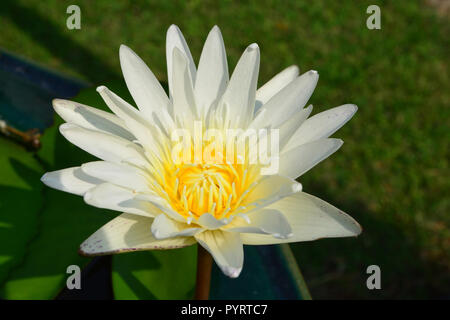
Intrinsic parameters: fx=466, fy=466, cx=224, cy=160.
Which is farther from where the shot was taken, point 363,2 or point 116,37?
point 363,2

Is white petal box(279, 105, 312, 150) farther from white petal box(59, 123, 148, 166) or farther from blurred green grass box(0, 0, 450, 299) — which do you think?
blurred green grass box(0, 0, 450, 299)

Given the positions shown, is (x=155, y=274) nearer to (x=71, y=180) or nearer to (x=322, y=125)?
(x=71, y=180)

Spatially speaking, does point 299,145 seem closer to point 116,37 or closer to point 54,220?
point 54,220

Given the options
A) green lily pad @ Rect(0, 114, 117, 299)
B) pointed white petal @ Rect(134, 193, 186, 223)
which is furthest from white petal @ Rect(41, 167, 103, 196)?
green lily pad @ Rect(0, 114, 117, 299)

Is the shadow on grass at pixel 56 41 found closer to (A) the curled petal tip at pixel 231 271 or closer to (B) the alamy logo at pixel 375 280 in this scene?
(B) the alamy logo at pixel 375 280

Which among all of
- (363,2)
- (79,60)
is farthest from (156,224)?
(363,2)

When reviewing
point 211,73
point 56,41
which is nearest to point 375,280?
point 211,73
